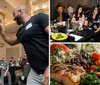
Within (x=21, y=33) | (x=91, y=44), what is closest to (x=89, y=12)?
(x=91, y=44)

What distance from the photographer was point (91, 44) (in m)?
1.26

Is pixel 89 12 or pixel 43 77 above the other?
pixel 89 12

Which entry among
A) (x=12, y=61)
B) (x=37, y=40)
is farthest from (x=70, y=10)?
(x=12, y=61)

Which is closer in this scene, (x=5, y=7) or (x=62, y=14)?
(x=62, y=14)

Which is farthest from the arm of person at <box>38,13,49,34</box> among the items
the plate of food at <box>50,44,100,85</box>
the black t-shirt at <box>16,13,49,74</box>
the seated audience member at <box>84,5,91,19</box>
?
the seated audience member at <box>84,5,91,19</box>

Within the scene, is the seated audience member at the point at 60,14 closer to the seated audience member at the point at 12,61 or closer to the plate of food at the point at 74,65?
the plate of food at the point at 74,65

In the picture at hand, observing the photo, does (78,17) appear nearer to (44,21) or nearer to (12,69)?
(44,21)

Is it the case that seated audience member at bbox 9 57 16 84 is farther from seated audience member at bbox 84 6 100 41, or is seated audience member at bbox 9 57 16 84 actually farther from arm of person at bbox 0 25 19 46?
seated audience member at bbox 84 6 100 41

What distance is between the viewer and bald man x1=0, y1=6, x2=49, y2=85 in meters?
1.26

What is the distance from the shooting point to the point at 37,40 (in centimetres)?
126

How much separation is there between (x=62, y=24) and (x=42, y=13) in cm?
14

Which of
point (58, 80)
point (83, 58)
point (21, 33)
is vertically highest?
point (21, 33)

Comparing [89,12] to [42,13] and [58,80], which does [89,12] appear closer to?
[42,13]

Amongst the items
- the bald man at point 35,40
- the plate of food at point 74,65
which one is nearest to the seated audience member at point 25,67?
the bald man at point 35,40
